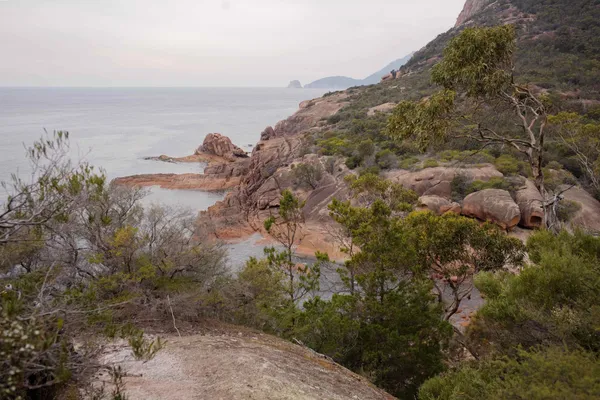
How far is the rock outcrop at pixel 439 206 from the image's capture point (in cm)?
2341

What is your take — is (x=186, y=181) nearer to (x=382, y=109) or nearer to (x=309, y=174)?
(x=309, y=174)

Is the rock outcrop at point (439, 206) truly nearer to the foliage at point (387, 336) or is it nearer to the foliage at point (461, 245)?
the foliage at point (461, 245)

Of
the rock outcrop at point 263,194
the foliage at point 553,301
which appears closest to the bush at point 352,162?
the rock outcrop at point 263,194

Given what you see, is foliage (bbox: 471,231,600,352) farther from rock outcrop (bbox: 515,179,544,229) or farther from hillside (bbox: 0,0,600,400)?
rock outcrop (bbox: 515,179,544,229)

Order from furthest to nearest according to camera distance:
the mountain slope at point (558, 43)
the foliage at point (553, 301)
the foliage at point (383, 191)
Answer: the mountain slope at point (558, 43) < the foliage at point (383, 191) < the foliage at point (553, 301)

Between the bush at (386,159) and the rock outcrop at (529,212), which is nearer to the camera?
the rock outcrop at (529,212)

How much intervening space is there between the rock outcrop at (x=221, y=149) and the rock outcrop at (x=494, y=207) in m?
43.9

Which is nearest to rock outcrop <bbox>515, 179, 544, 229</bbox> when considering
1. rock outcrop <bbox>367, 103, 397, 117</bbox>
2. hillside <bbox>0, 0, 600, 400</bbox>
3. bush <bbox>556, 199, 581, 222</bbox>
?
bush <bbox>556, 199, 581, 222</bbox>

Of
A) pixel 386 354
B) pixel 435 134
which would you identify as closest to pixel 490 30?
pixel 435 134

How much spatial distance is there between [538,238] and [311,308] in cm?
646

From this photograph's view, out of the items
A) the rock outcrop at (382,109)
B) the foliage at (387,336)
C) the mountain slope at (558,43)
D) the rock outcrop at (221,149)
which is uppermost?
the mountain slope at (558,43)

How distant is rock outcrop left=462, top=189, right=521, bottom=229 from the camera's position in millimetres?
21453

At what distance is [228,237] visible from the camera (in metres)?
30.4

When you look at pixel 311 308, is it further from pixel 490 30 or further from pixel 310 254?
pixel 310 254
